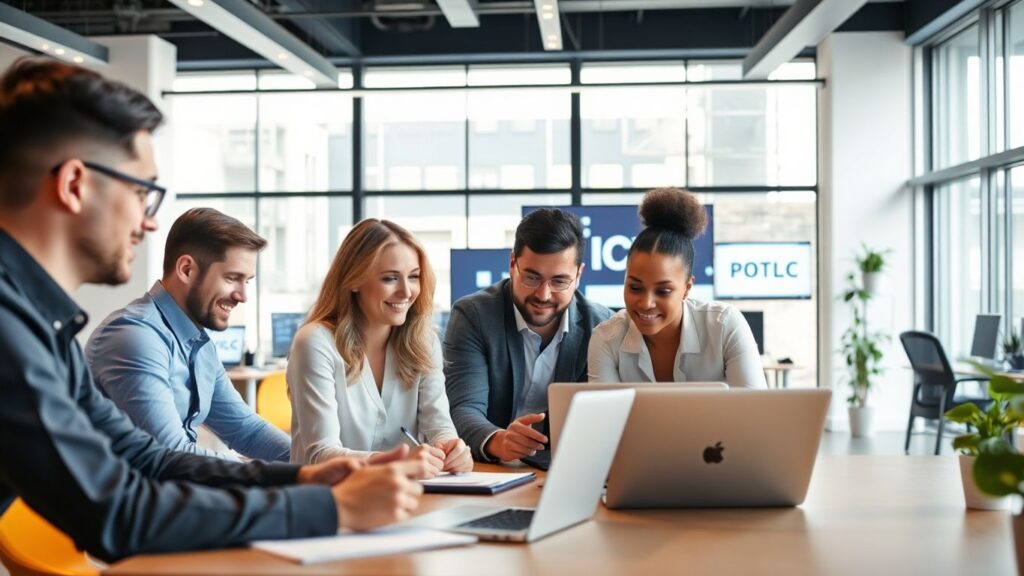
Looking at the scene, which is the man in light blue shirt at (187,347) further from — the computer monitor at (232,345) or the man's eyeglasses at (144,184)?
the computer monitor at (232,345)

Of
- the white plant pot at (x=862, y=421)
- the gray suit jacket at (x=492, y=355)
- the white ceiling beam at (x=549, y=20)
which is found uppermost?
the white ceiling beam at (x=549, y=20)

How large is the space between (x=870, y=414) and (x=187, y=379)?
310 inches

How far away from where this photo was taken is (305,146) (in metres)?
10.9

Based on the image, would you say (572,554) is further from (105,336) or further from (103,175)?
(105,336)

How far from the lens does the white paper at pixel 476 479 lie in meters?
2.17

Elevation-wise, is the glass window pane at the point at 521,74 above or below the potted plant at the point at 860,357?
above

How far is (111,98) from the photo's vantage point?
1.59 m

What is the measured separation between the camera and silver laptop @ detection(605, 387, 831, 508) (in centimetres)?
192

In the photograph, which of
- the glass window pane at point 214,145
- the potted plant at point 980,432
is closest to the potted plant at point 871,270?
the glass window pane at point 214,145

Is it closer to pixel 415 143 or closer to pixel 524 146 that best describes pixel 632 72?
pixel 524 146

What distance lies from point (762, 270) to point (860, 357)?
1220mm

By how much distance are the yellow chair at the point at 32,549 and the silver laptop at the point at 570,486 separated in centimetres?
85

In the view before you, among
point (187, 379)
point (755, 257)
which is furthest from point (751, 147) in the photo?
point (187, 379)

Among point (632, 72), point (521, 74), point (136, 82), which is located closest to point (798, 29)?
point (632, 72)
